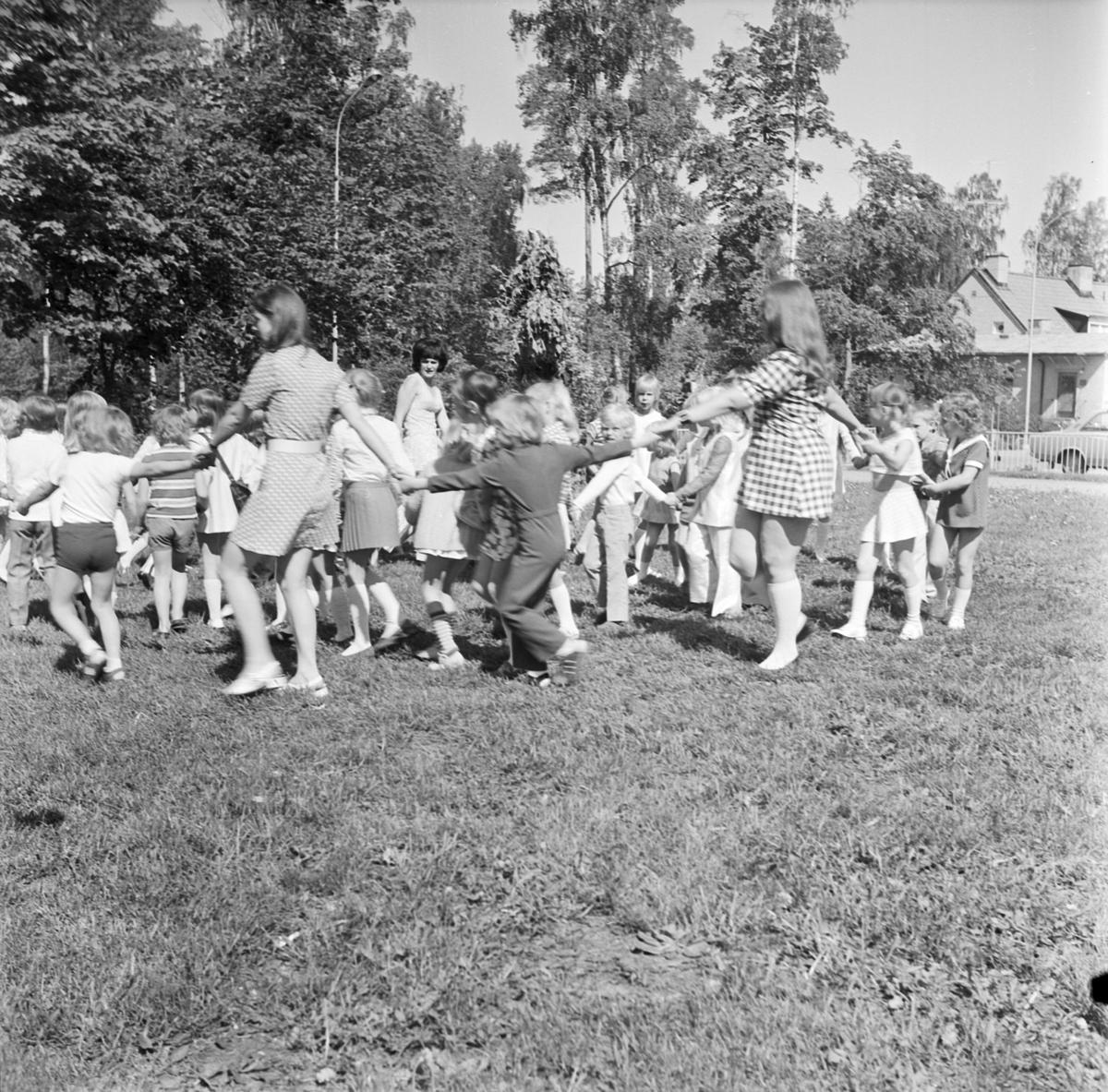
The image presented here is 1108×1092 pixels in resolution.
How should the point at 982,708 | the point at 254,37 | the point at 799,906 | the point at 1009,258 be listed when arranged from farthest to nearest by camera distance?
the point at 1009,258, the point at 254,37, the point at 982,708, the point at 799,906

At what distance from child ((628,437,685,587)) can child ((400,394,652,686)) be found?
3042 mm

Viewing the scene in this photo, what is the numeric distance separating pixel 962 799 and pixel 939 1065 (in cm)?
181

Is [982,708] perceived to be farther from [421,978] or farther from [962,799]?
[421,978]

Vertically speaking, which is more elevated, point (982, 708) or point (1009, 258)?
point (1009, 258)

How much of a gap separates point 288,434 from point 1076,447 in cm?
2707

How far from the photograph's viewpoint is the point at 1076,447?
28.6m

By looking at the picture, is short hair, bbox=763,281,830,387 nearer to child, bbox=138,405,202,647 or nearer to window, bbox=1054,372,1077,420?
child, bbox=138,405,202,647

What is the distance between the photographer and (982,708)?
575cm

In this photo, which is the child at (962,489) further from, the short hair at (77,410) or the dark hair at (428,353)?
the short hair at (77,410)

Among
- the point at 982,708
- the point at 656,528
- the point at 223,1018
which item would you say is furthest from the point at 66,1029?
the point at 656,528

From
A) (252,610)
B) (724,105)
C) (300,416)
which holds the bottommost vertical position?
(252,610)

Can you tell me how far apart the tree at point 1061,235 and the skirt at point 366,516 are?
202ft

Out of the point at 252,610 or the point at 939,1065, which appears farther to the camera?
the point at 252,610

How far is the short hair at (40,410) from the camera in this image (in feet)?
26.6
